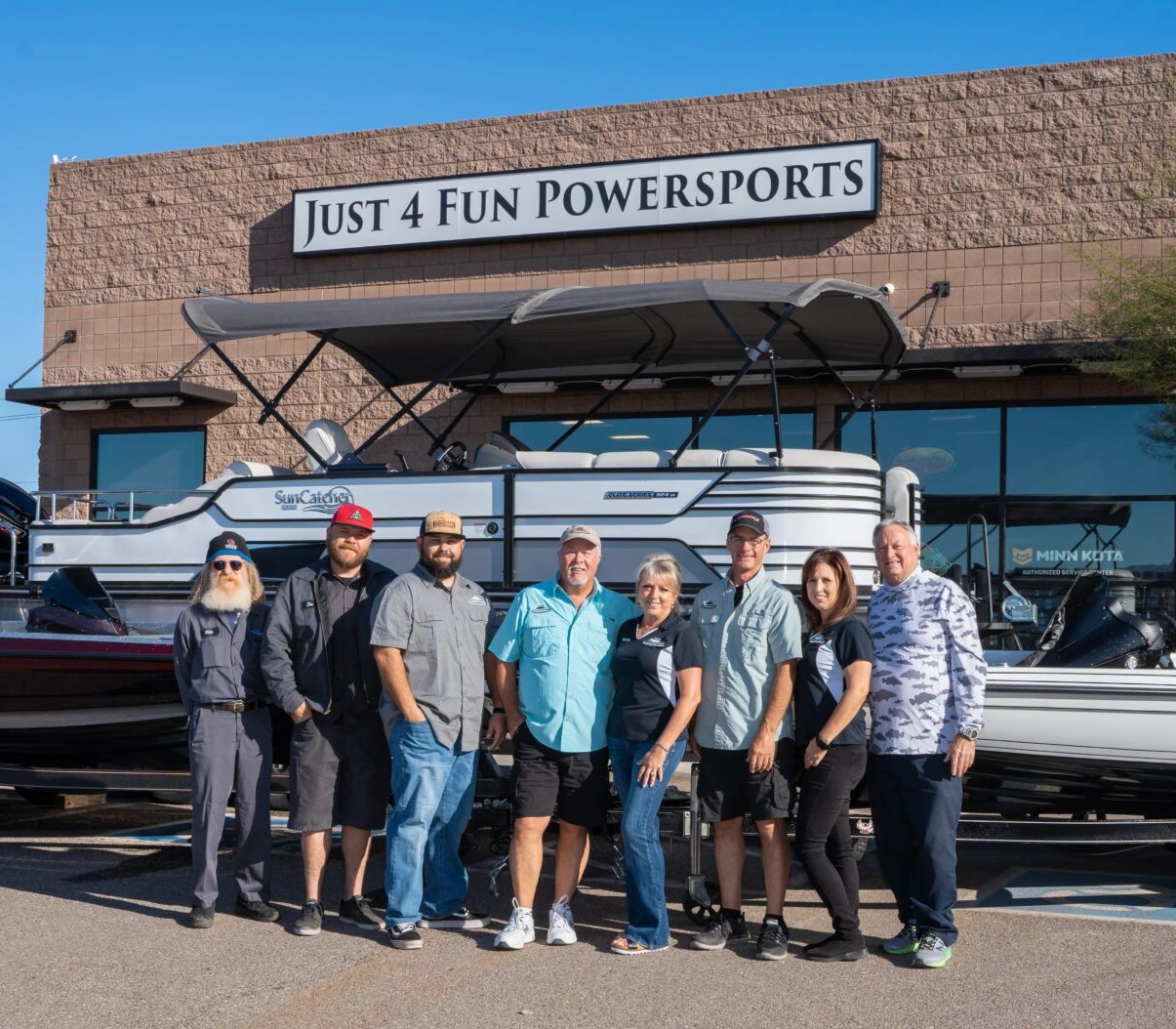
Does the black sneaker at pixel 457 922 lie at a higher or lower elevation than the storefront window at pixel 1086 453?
lower

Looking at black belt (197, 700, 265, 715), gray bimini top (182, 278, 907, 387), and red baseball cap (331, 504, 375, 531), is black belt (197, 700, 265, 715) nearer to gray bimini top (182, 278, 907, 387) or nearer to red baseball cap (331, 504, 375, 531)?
red baseball cap (331, 504, 375, 531)

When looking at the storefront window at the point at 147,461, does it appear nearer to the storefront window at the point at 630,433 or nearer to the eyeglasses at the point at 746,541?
the storefront window at the point at 630,433

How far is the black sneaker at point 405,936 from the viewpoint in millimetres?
5160

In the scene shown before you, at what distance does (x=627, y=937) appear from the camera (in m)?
5.12

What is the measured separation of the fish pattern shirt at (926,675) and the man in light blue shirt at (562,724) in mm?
1062

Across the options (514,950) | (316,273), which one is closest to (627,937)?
(514,950)

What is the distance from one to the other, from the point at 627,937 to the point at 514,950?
0.43 m

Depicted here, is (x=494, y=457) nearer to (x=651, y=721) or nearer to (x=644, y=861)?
(x=651, y=721)

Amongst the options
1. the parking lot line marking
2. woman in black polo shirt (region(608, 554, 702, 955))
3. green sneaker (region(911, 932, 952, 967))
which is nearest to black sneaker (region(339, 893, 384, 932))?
woman in black polo shirt (region(608, 554, 702, 955))

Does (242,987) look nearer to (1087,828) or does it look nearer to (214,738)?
(214,738)

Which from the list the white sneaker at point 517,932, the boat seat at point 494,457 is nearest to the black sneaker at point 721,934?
the white sneaker at point 517,932

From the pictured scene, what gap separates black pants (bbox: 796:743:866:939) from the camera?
503cm

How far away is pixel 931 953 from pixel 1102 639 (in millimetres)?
2199

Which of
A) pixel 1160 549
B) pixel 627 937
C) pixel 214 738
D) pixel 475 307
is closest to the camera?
pixel 627 937
